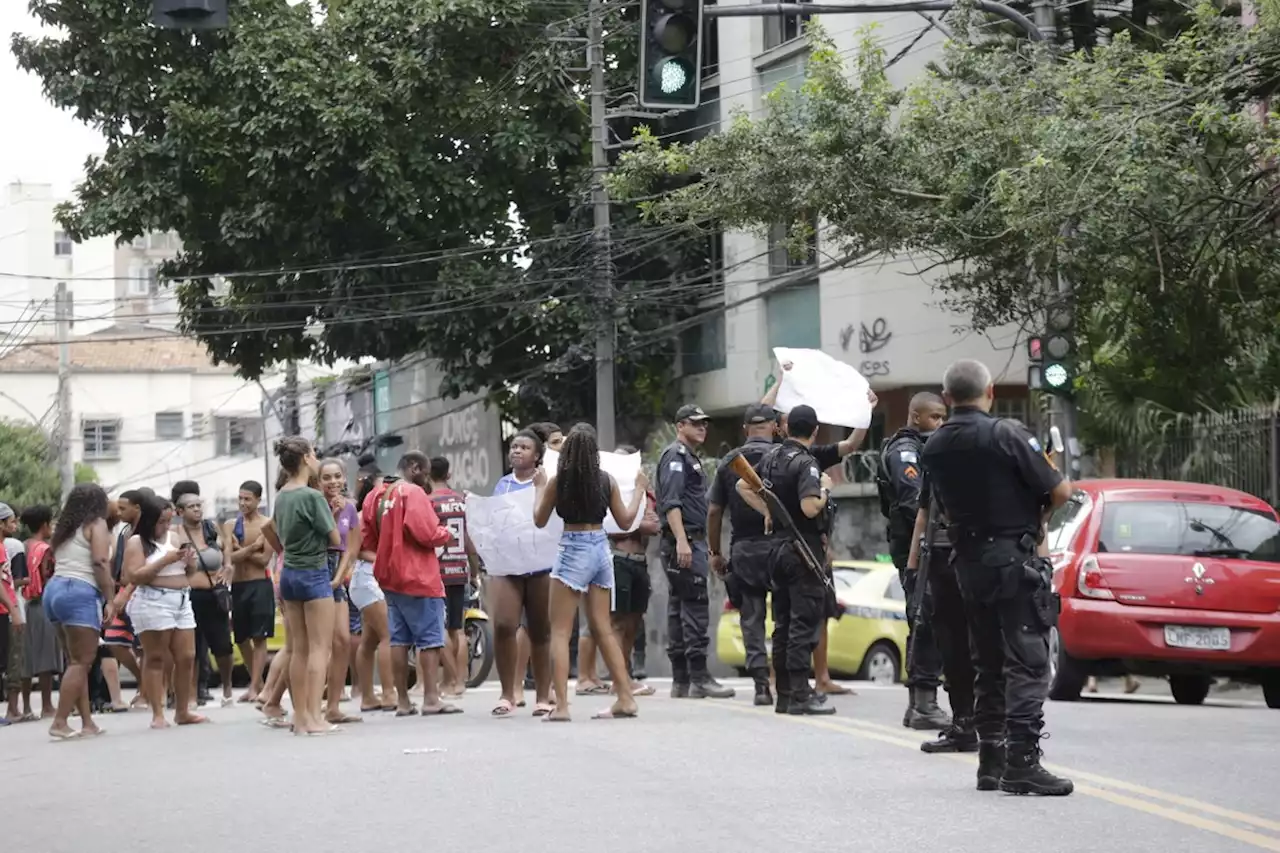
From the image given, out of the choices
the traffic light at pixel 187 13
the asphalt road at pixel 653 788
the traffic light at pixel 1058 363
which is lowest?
the asphalt road at pixel 653 788

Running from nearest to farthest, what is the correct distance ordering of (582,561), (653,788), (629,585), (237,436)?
1. (653,788)
2. (582,561)
3. (629,585)
4. (237,436)

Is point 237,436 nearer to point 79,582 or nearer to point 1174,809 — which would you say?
point 79,582

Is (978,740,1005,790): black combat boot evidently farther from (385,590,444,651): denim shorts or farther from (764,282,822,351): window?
(764,282,822,351): window

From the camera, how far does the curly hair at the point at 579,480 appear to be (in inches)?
528

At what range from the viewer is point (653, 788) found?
31.6ft

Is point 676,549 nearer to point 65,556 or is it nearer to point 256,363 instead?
point 65,556

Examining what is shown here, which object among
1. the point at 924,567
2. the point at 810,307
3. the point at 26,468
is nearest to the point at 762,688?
the point at 924,567

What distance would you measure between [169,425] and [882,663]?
56.3 metres

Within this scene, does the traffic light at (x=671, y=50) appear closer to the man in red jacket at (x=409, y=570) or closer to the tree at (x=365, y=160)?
the man in red jacket at (x=409, y=570)

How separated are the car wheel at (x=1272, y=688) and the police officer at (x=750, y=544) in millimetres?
3553

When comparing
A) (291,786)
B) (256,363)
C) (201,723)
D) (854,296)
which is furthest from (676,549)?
(256,363)

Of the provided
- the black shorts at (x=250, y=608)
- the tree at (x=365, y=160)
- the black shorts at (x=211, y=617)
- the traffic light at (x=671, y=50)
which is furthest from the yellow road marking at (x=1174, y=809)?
the tree at (x=365, y=160)

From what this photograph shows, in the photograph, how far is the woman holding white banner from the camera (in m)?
13.4

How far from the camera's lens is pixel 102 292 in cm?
8856
